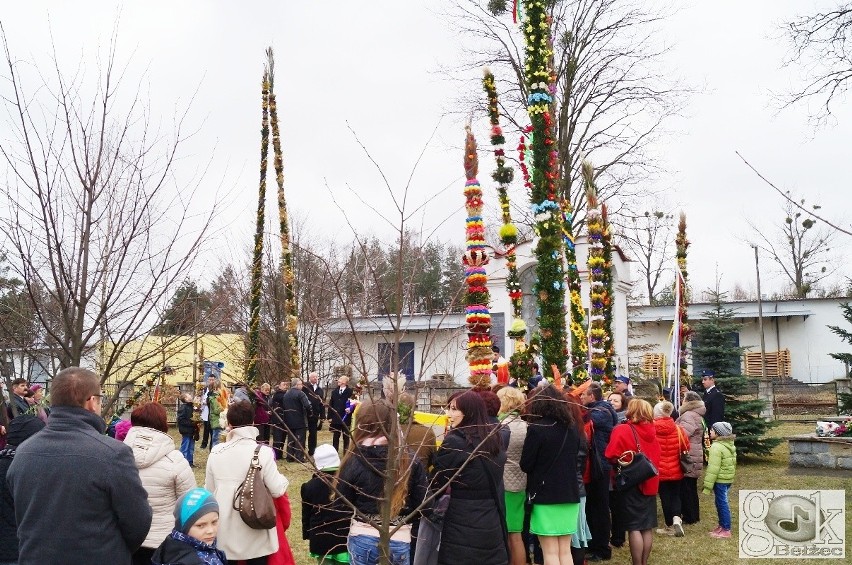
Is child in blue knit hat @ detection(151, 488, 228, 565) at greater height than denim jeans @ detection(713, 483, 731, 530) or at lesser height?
greater

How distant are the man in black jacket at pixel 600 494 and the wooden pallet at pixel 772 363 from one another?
111ft

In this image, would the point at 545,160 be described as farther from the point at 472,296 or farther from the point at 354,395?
the point at 354,395

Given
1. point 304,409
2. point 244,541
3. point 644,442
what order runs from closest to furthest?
point 244,541 → point 644,442 → point 304,409

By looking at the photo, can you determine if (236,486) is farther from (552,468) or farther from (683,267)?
(683,267)

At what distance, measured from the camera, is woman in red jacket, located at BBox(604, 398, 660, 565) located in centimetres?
783

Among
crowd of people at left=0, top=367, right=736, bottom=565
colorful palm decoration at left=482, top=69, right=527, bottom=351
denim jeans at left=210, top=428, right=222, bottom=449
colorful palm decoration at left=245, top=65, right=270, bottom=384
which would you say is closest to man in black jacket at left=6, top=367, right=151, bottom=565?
crowd of people at left=0, top=367, right=736, bottom=565

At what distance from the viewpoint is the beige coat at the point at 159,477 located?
5.12 metres

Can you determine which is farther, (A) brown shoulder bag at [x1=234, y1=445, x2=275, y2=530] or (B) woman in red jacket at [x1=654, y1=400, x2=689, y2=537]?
(B) woman in red jacket at [x1=654, y1=400, x2=689, y2=537]

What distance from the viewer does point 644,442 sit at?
847 cm

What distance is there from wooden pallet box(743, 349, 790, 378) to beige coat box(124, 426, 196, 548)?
38.6 meters

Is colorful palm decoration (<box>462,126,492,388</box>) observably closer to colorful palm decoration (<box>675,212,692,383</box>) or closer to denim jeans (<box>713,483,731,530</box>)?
denim jeans (<box>713,483,731,530</box>)

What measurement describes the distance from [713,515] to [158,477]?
8.56 metres

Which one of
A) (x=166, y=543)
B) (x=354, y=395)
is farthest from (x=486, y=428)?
(x=354, y=395)

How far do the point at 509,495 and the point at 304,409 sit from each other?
9.92m
